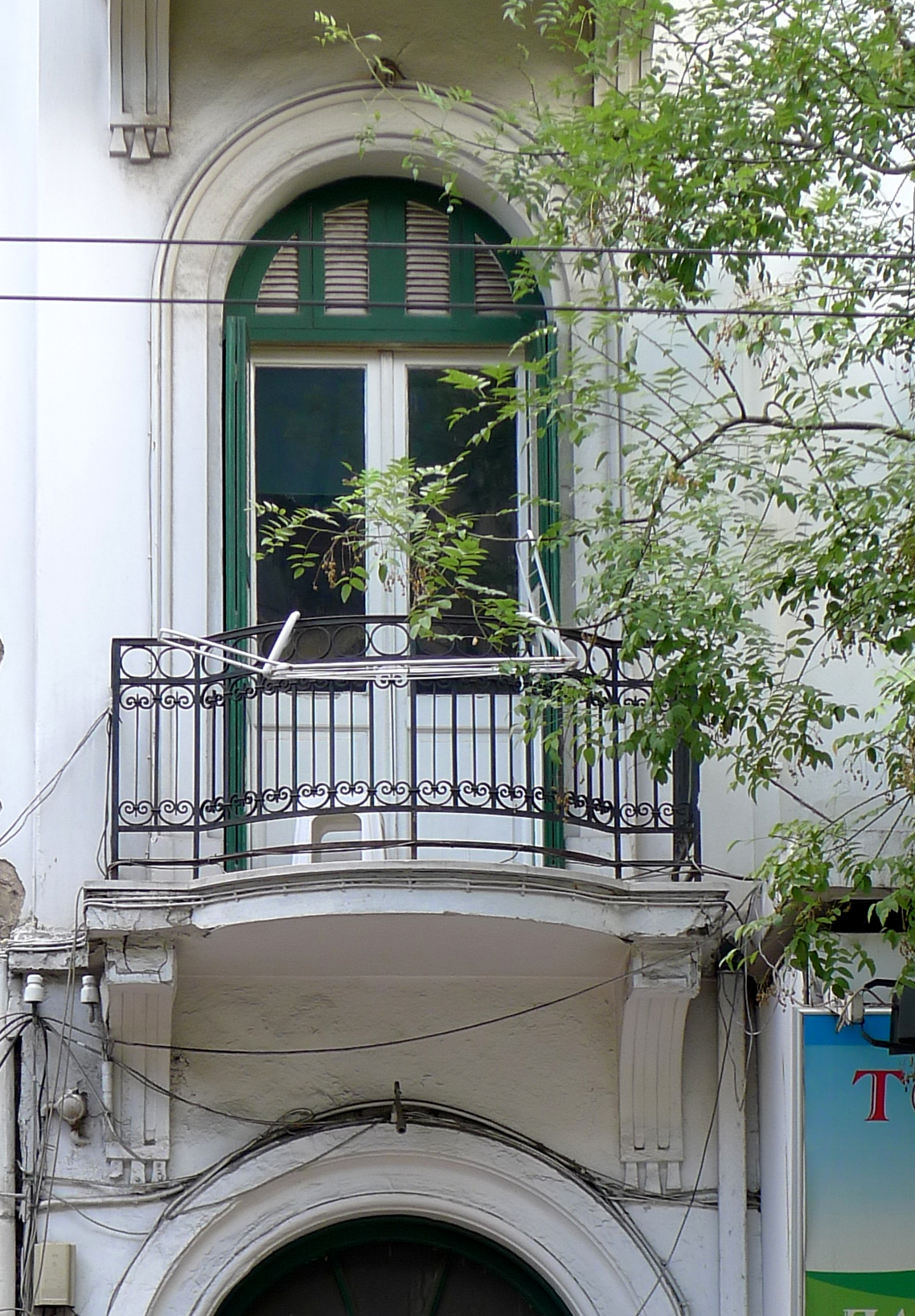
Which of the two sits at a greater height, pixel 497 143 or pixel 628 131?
pixel 497 143

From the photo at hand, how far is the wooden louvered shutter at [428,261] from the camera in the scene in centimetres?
905

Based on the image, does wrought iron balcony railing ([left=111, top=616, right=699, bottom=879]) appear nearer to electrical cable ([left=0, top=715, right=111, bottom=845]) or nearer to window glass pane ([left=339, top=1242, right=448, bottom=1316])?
electrical cable ([left=0, top=715, right=111, bottom=845])

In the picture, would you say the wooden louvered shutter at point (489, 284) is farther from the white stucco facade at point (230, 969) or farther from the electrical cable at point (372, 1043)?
the electrical cable at point (372, 1043)

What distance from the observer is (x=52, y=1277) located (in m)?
7.69

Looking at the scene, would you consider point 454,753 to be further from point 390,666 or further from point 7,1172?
point 7,1172

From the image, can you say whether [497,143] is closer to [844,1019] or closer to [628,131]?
[628,131]

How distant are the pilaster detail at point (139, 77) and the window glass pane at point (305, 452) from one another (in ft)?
3.73

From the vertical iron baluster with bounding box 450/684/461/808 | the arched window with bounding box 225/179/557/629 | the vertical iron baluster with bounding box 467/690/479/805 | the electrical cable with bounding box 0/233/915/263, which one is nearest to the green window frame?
the arched window with bounding box 225/179/557/629

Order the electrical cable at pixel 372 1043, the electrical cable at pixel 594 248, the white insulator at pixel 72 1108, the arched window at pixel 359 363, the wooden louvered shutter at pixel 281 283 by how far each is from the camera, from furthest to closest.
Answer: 1. the wooden louvered shutter at pixel 281 283
2. the arched window at pixel 359 363
3. the electrical cable at pixel 372 1043
4. the white insulator at pixel 72 1108
5. the electrical cable at pixel 594 248

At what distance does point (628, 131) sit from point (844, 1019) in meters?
3.45

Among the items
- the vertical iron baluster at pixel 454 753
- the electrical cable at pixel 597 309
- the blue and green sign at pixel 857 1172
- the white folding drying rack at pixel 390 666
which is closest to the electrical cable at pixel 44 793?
the white folding drying rack at pixel 390 666

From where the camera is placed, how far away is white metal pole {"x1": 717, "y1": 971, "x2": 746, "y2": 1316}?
792 centimetres

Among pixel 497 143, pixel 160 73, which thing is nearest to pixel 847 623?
pixel 497 143

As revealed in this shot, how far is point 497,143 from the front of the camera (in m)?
8.90
